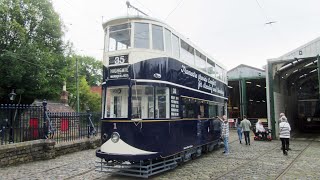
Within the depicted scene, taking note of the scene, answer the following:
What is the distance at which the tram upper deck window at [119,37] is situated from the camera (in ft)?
30.9

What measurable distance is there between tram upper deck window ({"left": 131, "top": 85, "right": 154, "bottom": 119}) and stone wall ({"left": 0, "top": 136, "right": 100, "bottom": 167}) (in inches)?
198

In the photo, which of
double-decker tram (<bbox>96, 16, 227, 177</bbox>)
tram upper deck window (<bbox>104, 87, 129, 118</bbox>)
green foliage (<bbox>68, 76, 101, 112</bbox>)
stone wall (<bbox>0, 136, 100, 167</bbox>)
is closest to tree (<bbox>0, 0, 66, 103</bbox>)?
stone wall (<bbox>0, 136, 100, 167</bbox>)

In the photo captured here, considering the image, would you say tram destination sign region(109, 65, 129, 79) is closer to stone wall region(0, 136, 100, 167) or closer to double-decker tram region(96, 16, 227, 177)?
double-decker tram region(96, 16, 227, 177)

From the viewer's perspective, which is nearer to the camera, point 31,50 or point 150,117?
point 150,117

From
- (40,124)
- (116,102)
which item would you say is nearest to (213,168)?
(116,102)

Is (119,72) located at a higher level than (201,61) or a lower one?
lower

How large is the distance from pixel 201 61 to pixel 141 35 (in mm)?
4565

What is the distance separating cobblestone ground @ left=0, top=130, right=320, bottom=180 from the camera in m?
9.27

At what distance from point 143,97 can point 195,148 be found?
399cm

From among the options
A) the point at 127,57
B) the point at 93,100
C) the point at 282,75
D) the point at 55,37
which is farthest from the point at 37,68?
the point at 93,100

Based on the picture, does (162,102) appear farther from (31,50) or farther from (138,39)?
(31,50)

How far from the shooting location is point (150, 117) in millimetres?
9016

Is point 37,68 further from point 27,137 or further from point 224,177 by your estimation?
point 224,177

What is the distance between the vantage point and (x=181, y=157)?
418 inches
